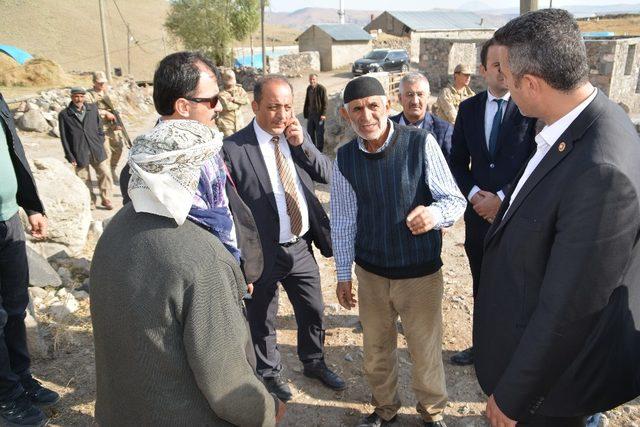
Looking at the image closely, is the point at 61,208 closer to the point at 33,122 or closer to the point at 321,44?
the point at 33,122

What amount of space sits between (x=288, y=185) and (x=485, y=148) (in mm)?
1395

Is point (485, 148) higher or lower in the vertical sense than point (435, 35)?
lower

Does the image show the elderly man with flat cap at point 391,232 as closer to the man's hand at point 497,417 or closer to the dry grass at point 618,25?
the man's hand at point 497,417

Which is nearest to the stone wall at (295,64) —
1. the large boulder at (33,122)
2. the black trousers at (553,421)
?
the large boulder at (33,122)

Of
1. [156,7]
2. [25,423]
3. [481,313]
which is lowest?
[25,423]

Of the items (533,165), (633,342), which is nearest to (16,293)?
(533,165)

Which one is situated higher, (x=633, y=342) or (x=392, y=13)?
(x=392, y=13)

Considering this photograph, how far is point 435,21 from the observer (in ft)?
147

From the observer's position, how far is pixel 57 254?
526 centimetres

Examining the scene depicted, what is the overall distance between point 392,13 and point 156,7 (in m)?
46.1

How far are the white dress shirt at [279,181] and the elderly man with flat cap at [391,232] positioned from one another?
15.4 inches

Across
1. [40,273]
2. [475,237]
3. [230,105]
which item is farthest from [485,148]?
[230,105]

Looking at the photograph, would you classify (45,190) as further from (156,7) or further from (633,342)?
(156,7)

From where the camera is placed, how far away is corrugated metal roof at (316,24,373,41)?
34.4 m
